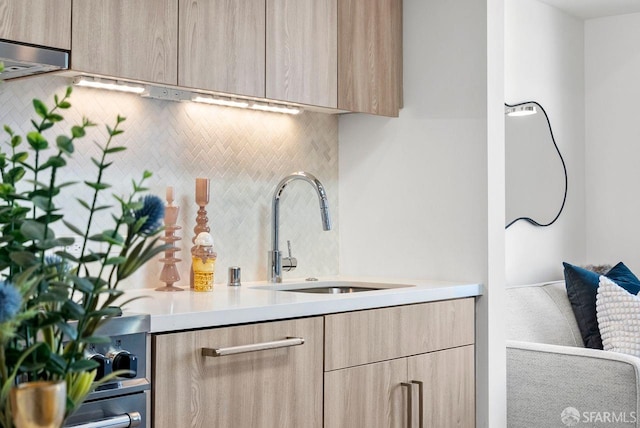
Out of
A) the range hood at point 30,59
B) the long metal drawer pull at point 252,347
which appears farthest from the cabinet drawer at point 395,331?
the range hood at point 30,59

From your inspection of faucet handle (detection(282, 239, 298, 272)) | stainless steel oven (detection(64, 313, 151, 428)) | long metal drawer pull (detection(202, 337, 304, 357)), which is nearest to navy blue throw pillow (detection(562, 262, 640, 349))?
faucet handle (detection(282, 239, 298, 272))

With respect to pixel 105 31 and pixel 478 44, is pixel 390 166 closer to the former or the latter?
pixel 478 44

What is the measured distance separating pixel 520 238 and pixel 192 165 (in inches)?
83.6

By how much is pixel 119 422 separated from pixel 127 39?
1.02m

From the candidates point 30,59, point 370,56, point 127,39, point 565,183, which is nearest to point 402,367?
point 370,56

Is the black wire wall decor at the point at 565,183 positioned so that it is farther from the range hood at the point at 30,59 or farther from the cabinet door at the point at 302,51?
the range hood at the point at 30,59

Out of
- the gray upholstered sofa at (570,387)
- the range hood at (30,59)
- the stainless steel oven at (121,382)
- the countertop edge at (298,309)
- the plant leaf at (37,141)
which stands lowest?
the gray upholstered sofa at (570,387)

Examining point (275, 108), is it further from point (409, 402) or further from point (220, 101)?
point (409, 402)

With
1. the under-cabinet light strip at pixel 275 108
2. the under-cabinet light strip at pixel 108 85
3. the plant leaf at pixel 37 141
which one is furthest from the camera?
the under-cabinet light strip at pixel 275 108

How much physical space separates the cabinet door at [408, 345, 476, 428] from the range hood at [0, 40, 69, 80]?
141cm

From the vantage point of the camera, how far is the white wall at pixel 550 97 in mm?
4148

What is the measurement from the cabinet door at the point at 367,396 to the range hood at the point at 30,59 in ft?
3.68

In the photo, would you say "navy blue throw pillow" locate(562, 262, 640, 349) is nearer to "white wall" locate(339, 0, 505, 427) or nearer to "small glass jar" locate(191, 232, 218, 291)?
"white wall" locate(339, 0, 505, 427)

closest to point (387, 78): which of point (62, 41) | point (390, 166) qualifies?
point (390, 166)
